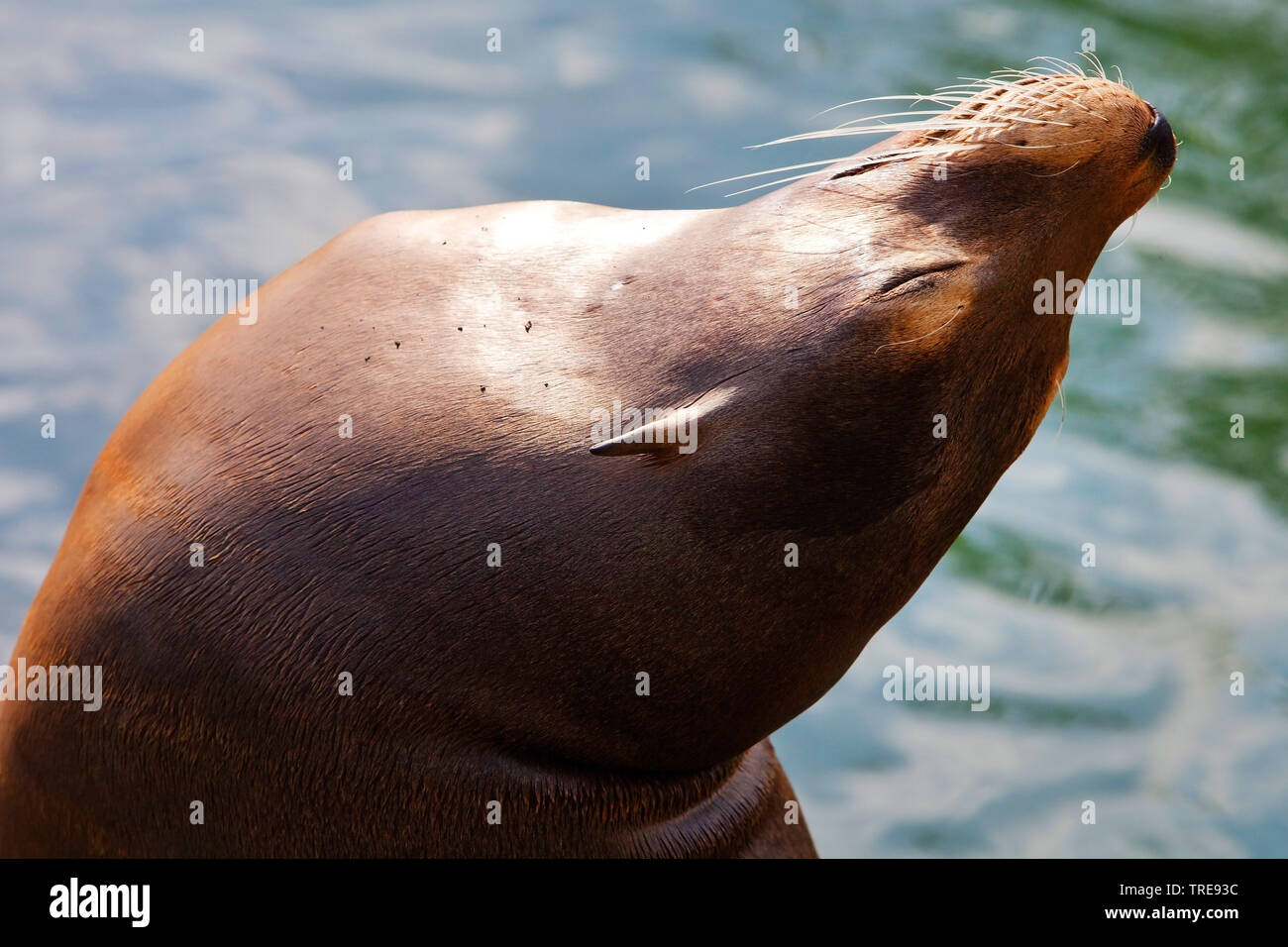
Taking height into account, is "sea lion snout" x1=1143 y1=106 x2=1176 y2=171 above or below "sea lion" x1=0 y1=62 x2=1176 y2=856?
above

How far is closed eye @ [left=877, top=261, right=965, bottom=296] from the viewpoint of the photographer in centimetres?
229

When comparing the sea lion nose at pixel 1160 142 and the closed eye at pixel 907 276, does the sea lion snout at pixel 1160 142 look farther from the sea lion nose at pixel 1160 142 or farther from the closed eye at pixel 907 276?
the closed eye at pixel 907 276

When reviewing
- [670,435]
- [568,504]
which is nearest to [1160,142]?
[670,435]

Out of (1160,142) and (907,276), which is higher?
(1160,142)

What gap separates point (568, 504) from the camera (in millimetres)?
2346

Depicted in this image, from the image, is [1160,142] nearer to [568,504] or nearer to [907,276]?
[907,276]

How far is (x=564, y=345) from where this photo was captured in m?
2.45

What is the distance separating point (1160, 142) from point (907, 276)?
45cm

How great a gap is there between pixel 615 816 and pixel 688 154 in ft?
12.3

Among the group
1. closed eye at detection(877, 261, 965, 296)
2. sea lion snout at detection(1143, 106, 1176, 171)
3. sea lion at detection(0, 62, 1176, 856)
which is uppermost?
sea lion snout at detection(1143, 106, 1176, 171)

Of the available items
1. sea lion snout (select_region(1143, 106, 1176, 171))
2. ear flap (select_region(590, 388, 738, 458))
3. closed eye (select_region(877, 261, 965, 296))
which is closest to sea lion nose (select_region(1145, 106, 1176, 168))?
sea lion snout (select_region(1143, 106, 1176, 171))

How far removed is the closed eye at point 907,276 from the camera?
2.29 metres

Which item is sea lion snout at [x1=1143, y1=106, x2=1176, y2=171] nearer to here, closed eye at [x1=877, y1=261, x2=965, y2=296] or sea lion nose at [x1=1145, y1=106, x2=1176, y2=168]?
sea lion nose at [x1=1145, y1=106, x2=1176, y2=168]

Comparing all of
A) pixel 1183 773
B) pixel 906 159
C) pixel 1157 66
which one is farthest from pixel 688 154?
pixel 906 159
